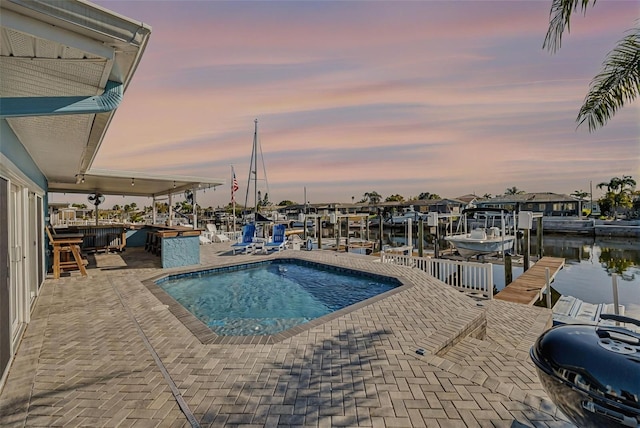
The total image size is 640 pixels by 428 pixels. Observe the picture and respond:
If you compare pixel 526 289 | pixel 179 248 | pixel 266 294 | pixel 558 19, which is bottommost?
pixel 526 289

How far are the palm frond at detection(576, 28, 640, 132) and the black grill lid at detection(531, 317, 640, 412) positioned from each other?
4564mm

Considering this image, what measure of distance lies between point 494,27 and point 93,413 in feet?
31.4

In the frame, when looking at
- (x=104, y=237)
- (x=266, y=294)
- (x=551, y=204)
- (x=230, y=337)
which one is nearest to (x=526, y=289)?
Answer: (x=266, y=294)

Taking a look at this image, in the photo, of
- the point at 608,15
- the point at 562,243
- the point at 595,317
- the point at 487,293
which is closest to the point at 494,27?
the point at 608,15

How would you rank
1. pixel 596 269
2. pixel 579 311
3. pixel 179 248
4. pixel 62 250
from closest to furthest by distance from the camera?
pixel 579 311, pixel 62 250, pixel 179 248, pixel 596 269

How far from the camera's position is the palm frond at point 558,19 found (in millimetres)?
4121

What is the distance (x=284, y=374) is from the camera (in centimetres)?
313

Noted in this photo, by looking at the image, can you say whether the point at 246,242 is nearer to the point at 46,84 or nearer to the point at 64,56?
the point at 46,84

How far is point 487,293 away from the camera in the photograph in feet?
23.1

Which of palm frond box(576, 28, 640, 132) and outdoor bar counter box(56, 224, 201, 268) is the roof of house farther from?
palm frond box(576, 28, 640, 132)

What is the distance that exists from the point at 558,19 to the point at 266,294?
7482mm

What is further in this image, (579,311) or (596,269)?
(596,269)

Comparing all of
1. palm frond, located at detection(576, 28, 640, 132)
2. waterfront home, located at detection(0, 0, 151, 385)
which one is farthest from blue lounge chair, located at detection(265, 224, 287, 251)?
palm frond, located at detection(576, 28, 640, 132)

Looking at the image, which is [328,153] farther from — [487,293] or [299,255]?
[487,293]
